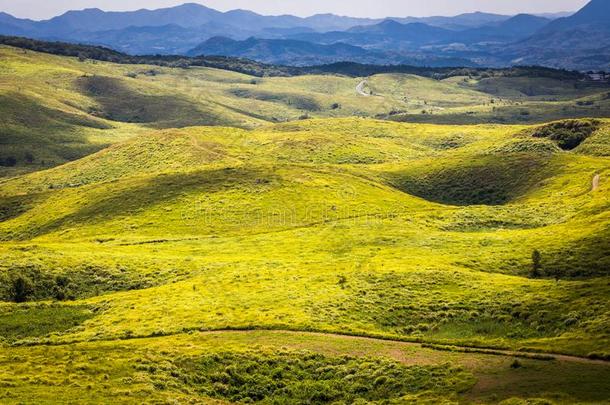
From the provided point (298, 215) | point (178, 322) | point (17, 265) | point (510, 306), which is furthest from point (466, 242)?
point (17, 265)

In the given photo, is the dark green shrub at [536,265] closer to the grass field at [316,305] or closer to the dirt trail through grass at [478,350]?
the grass field at [316,305]

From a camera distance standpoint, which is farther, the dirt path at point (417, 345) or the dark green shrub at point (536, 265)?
the dark green shrub at point (536, 265)

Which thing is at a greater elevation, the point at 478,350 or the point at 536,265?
the point at 536,265

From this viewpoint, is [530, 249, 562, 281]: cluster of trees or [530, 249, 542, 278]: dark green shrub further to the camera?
[530, 249, 542, 278]: dark green shrub

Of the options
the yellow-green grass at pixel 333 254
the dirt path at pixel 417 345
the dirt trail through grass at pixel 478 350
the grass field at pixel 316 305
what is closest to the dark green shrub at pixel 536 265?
the grass field at pixel 316 305

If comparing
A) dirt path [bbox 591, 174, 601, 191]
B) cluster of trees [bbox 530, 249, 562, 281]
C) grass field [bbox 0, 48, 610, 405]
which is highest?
dirt path [bbox 591, 174, 601, 191]

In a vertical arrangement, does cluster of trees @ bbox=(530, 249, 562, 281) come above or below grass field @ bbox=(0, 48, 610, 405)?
above

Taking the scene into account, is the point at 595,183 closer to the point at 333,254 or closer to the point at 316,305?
the point at 333,254

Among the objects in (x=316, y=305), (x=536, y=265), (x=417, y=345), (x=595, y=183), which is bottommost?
(x=316, y=305)

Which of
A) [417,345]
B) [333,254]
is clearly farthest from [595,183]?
[417,345]

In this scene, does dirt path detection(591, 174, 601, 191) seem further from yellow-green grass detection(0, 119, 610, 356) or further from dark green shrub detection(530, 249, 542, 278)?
dark green shrub detection(530, 249, 542, 278)

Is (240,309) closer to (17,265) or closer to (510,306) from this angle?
(510,306)

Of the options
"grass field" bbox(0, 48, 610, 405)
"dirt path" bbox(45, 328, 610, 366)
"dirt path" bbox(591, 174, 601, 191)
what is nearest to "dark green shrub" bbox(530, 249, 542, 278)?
"grass field" bbox(0, 48, 610, 405)
